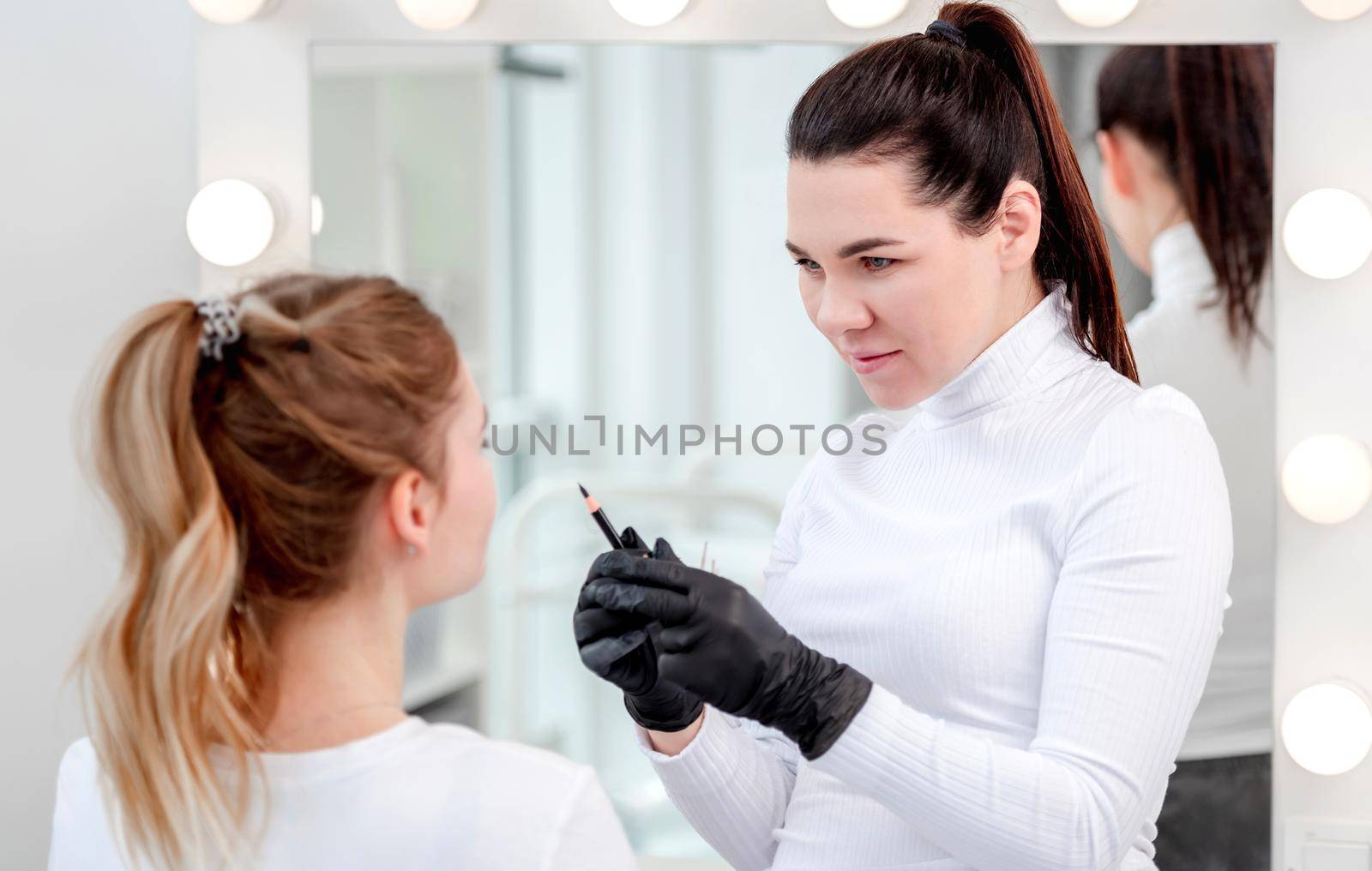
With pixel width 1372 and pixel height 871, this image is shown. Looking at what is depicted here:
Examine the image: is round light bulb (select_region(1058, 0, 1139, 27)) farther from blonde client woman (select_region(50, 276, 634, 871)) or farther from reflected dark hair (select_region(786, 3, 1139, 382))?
blonde client woman (select_region(50, 276, 634, 871))

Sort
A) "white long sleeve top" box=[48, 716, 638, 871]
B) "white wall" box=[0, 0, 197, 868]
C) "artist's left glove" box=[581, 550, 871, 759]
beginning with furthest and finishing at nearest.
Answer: "white wall" box=[0, 0, 197, 868], "artist's left glove" box=[581, 550, 871, 759], "white long sleeve top" box=[48, 716, 638, 871]

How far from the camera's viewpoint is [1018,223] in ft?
3.08

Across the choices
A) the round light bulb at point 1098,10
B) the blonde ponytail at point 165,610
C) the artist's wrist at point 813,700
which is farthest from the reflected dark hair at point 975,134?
the blonde ponytail at point 165,610

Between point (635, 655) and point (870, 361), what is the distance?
292 mm

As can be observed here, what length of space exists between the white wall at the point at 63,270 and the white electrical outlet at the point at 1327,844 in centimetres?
126

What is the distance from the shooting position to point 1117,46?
1.21 meters

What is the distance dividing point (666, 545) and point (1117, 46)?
714 mm

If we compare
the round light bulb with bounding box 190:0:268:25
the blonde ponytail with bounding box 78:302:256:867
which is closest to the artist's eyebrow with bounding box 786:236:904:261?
the blonde ponytail with bounding box 78:302:256:867

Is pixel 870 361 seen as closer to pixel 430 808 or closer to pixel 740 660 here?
pixel 740 660

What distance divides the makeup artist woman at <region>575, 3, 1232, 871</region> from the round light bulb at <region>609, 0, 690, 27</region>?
0.30 m

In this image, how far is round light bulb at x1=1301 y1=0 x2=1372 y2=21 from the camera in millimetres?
1162

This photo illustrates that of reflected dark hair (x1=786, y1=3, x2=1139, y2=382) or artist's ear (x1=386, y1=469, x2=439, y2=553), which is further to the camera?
reflected dark hair (x1=786, y1=3, x2=1139, y2=382)

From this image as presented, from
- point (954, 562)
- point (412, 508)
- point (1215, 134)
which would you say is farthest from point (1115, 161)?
point (412, 508)

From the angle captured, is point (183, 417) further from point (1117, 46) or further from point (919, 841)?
point (1117, 46)
